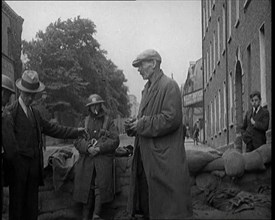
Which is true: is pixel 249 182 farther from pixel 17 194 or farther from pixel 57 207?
pixel 17 194

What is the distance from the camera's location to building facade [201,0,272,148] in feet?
24.3

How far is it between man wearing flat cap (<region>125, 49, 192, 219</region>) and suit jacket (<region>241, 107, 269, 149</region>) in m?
1.88

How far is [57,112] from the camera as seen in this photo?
7090mm

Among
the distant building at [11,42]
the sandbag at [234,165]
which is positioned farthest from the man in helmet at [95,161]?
the sandbag at [234,165]

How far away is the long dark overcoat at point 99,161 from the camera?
21.2 ft

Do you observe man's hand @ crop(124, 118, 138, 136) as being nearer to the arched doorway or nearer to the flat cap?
the flat cap

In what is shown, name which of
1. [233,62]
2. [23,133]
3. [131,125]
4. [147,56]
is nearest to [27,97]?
[23,133]

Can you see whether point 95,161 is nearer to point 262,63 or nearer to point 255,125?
point 255,125

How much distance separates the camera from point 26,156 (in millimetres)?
5473

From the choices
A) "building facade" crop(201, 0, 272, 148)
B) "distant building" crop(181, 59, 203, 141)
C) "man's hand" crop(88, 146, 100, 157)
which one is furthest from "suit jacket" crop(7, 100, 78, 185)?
"distant building" crop(181, 59, 203, 141)

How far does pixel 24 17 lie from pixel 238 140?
335 centimetres

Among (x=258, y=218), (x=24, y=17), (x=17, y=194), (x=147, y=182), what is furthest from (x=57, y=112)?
(x=258, y=218)

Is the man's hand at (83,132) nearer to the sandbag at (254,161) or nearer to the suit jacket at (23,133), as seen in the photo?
the suit jacket at (23,133)

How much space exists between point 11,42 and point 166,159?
3.45 m
